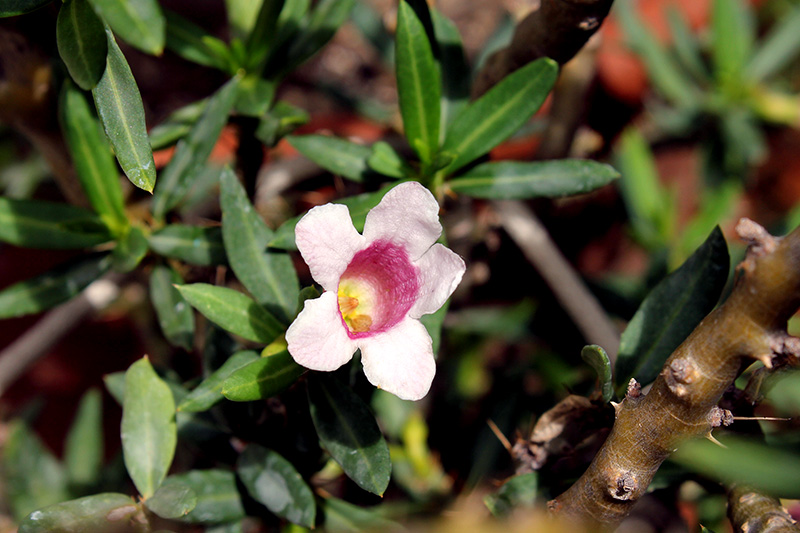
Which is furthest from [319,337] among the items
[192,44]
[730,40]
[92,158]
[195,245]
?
[730,40]

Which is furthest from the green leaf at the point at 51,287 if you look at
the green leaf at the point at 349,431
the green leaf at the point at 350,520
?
the green leaf at the point at 350,520

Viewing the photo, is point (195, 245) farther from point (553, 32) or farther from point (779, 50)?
point (779, 50)

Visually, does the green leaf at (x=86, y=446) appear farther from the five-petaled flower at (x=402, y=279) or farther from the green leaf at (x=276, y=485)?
the five-petaled flower at (x=402, y=279)

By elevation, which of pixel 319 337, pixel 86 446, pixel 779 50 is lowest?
pixel 86 446

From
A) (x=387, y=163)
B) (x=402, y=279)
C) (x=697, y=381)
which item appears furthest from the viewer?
(x=387, y=163)

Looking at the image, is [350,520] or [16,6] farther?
[350,520]

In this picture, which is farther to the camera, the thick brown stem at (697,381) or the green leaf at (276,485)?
the green leaf at (276,485)

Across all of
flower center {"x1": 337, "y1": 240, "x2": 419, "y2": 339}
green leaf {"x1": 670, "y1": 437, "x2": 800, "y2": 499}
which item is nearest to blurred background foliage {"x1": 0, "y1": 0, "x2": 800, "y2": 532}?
green leaf {"x1": 670, "y1": 437, "x2": 800, "y2": 499}
